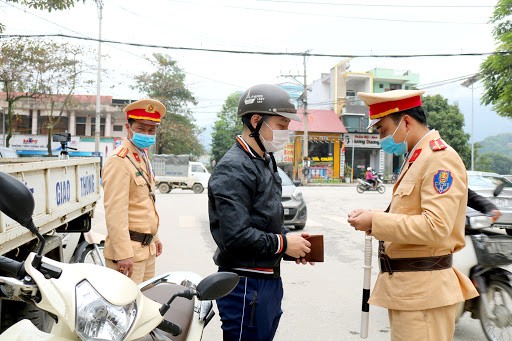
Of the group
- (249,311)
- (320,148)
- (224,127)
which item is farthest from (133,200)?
(224,127)

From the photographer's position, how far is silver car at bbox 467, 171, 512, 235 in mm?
9680

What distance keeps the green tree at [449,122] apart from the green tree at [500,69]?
26272 mm

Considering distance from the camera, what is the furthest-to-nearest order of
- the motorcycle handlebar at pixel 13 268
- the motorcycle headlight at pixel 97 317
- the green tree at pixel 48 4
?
the green tree at pixel 48 4 < the motorcycle handlebar at pixel 13 268 < the motorcycle headlight at pixel 97 317

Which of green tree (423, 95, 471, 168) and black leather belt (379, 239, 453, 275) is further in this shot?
green tree (423, 95, 471, 168)

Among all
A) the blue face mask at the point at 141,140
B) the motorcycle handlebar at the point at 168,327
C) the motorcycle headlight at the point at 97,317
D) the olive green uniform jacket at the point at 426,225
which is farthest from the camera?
the blue face mask at the point at 141,140

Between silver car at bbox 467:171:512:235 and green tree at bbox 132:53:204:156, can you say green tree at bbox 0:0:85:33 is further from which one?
green tree at bbox 132:53:204:156

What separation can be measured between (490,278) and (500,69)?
37.0 ft

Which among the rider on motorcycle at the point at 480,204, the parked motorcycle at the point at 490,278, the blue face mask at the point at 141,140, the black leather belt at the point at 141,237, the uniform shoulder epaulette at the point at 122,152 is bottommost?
the parked motorcycle at the point at 490,278

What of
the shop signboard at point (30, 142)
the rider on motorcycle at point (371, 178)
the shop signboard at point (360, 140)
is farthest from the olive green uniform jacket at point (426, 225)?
the shop signboard at point (30, 142)

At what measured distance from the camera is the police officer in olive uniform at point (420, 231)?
85.4 inches

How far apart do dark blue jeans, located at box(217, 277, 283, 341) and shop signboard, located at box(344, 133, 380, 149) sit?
37.1 metres

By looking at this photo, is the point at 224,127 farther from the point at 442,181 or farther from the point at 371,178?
the point at 442,181

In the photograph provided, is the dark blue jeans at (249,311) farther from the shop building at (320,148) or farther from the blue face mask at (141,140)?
the shop building at (320,148)

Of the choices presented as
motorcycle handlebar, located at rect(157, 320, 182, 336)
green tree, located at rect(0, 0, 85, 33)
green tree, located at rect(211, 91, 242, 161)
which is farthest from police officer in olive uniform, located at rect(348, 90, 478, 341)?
green tree, located at rect(211, 91, 242, 161)
